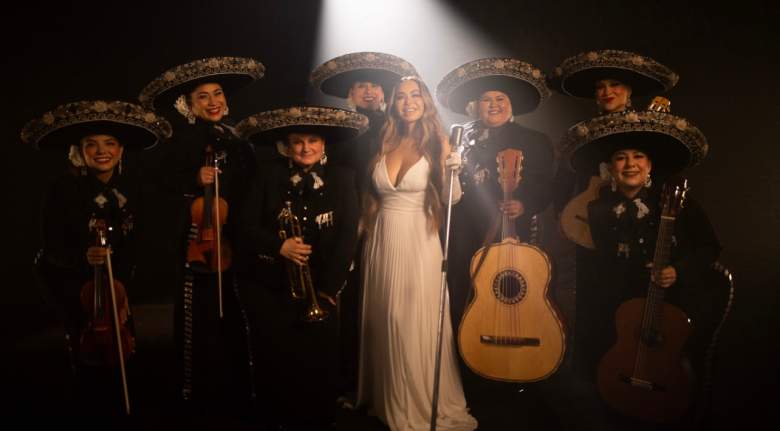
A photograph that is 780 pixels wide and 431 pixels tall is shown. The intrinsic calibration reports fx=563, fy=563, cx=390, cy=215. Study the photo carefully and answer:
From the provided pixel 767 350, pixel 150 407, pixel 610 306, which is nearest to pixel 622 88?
pixel 610 306

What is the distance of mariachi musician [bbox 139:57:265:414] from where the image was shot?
353 cm

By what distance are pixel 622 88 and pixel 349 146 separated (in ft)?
5.95

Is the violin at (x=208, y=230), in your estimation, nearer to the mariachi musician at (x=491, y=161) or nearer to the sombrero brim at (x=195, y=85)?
the sombrero brim at (x=195, y=85)

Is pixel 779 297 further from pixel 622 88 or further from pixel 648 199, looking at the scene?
pixel 622 88

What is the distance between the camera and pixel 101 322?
3449 millimetres

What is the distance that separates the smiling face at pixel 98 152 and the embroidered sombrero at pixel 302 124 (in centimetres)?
80

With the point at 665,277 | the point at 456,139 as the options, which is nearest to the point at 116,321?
the point at 456,139

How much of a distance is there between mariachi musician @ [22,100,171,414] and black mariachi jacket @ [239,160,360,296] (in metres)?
0.85

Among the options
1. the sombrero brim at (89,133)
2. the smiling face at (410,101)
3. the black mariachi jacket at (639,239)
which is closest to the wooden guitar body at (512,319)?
the black mariachi jacket at (639,239)

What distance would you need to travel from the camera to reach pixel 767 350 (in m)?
4.23

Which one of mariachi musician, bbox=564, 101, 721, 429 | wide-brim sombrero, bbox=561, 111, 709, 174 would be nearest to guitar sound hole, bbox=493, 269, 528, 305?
mariachi musician, bbox=564, 101, 721, 429

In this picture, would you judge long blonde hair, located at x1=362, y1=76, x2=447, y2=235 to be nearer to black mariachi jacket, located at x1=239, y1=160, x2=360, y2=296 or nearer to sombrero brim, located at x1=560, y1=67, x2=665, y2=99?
black mariachi jacket, located at x1=239, y1=160, x2=360, y2=296

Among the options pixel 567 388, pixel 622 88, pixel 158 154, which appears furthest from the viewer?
pixel 158 154

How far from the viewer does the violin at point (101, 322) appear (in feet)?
11.3
